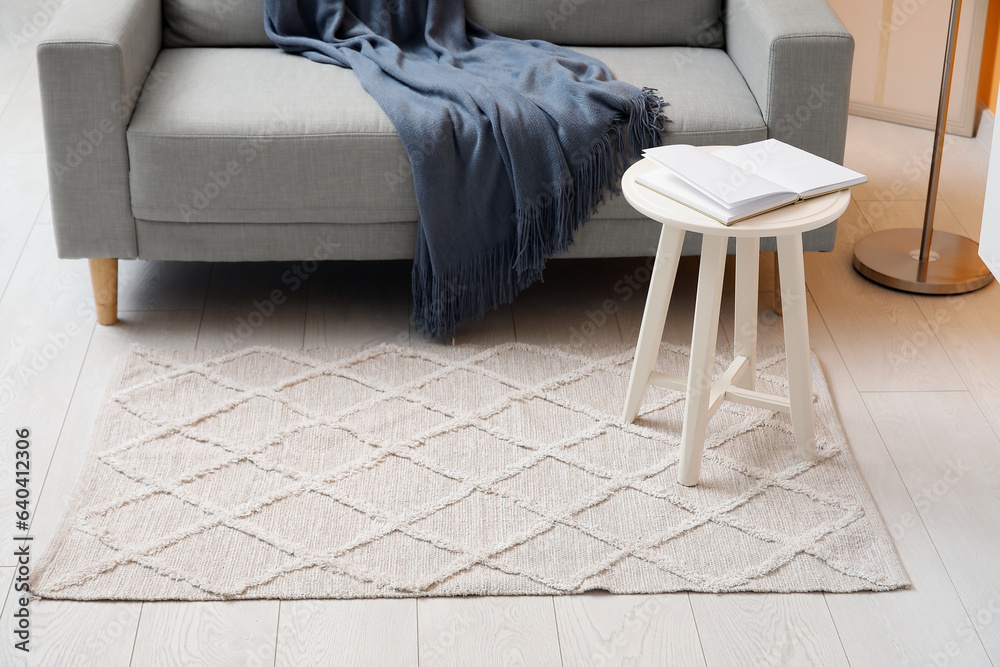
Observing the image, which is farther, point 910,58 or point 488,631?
point 910,58

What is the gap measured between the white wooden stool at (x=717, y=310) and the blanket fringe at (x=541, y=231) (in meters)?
0.30

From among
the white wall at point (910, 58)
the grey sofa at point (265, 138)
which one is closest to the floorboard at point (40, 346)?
the grey sofa at point (265, 138)

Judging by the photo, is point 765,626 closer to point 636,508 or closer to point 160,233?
point 636,508

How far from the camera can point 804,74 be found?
2098 mm

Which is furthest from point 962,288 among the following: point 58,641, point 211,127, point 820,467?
point 58,641

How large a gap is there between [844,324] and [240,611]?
56.7 inches

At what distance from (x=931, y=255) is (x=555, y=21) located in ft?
3.56

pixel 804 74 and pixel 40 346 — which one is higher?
pixel 804 74

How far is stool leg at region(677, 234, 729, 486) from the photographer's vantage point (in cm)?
163

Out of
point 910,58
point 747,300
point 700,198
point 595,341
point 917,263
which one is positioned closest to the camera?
point 700,198
